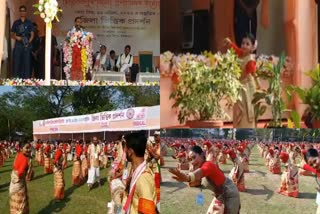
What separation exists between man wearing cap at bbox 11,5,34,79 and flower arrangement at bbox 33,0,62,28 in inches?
8.2

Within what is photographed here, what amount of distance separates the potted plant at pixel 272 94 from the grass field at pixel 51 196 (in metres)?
1.95

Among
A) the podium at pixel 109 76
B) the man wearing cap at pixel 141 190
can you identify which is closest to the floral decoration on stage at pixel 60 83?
the podium at pixel 109 76

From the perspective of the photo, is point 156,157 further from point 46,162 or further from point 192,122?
point 46,162

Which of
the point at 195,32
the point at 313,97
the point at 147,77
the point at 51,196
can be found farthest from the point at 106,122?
the point at 313,97

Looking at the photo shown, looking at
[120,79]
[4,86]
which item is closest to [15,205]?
[4,86]

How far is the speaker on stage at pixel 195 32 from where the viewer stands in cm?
602

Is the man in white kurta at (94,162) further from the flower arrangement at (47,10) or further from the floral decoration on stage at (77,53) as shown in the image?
the flower arrangement at (47,10)

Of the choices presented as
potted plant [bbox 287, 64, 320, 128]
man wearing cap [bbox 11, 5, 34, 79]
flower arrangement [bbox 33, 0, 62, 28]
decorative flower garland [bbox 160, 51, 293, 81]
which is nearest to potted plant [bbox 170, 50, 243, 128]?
decorative flower garland [bbox 160, 51, 293, 81]

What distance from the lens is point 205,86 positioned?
605 cm

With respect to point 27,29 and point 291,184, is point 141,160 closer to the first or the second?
point 291,184

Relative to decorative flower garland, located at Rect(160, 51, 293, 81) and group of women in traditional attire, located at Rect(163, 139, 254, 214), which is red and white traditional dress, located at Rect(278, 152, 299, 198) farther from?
decorative flower garland, located at Rect(160, 51, 293, 81)

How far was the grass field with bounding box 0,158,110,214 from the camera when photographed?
223 inches

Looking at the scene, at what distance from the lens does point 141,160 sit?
4863 mm

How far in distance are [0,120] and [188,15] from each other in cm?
240
